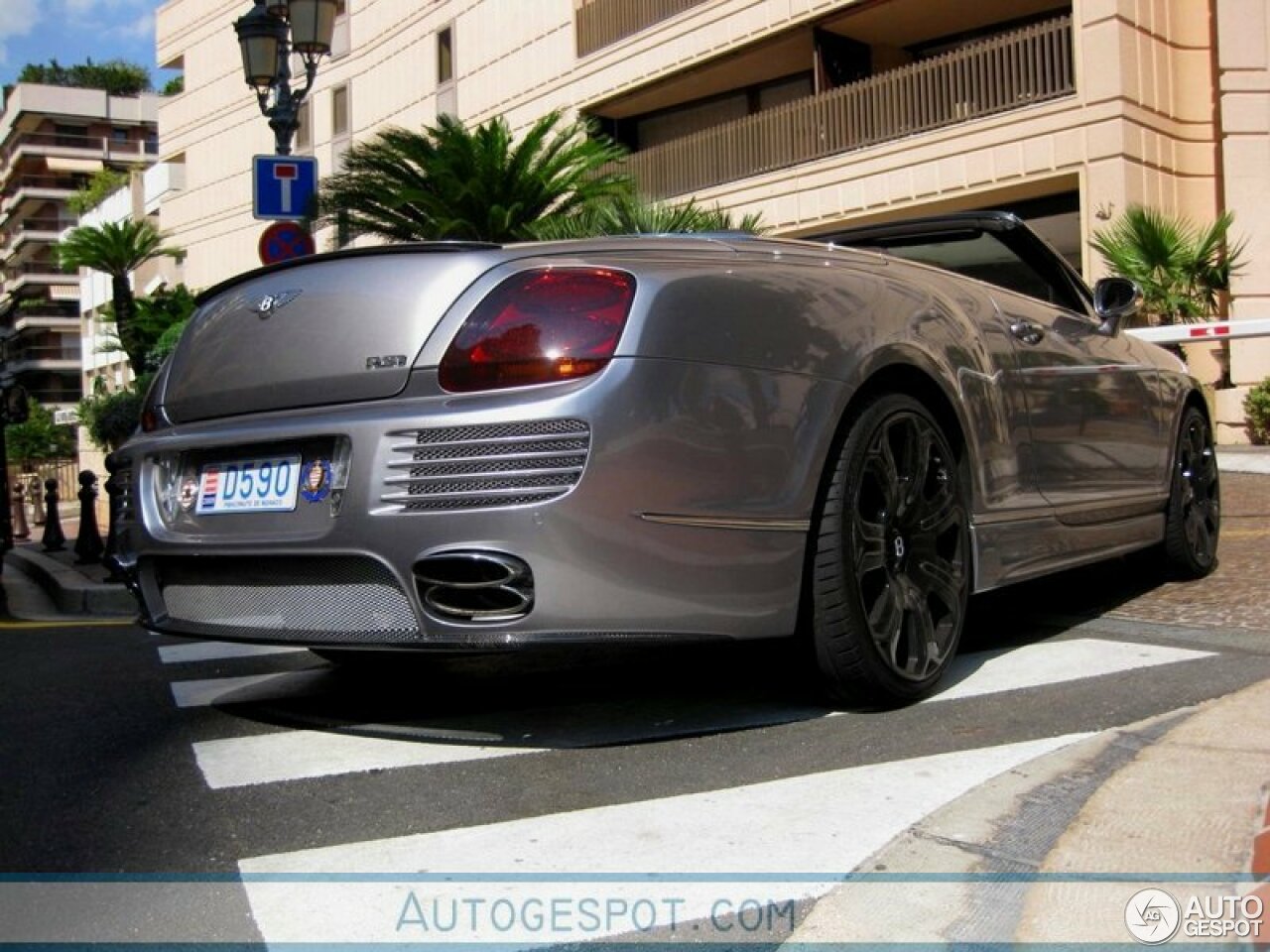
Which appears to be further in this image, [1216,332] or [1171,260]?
[1171,260]

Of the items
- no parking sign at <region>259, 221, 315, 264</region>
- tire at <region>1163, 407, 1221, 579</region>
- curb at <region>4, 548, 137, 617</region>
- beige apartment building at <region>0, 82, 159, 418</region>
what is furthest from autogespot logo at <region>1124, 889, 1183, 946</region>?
beige apartment building at <region>0, 82, 159, 418</region>

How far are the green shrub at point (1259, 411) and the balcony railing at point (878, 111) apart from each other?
4206 mm

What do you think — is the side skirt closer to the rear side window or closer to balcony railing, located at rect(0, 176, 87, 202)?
the rear side window

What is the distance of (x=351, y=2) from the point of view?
107ft

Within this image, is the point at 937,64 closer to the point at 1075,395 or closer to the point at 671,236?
the point at 1075,395

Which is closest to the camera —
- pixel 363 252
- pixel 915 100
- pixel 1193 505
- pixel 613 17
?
pixel 363 252

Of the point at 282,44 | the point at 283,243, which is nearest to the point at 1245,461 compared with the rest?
the point at 283,243

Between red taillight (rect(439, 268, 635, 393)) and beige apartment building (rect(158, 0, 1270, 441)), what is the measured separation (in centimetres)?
778

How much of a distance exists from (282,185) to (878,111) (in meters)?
10.7

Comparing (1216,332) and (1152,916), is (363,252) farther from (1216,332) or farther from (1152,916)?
(1216,332)

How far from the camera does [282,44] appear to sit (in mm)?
10852

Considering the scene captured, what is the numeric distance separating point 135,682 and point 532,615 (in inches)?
94.8

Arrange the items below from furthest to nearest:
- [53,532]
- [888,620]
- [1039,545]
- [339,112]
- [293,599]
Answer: [339,112] < [53,532] < [1039,545] < [888,620] < [293,599]

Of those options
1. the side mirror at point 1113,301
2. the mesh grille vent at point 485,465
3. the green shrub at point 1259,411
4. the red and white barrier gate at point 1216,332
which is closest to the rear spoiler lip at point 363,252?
the mesh grille vent at point 485,465
